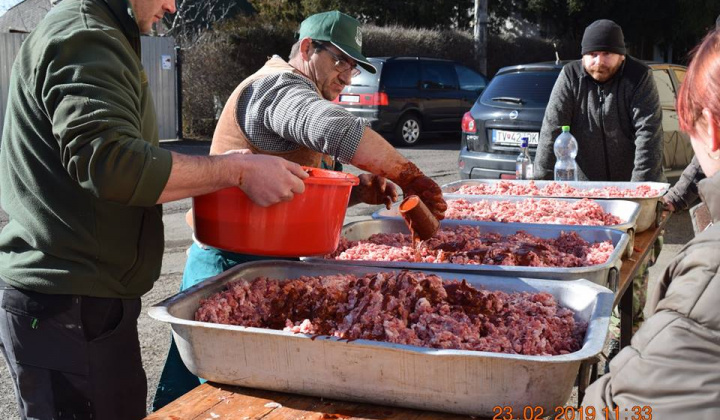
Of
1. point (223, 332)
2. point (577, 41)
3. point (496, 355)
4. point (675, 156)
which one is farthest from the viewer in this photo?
point (577, 41)

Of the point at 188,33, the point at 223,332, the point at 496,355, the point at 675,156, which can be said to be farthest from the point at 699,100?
the point at 188,33

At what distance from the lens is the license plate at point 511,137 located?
9016 mm

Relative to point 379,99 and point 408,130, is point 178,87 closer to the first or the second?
point 379,99

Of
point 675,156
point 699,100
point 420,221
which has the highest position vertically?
point 699,100

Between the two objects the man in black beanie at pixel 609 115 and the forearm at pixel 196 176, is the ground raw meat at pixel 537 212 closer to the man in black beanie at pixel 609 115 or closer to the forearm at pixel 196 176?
the man in black beanie at pixel 609 115

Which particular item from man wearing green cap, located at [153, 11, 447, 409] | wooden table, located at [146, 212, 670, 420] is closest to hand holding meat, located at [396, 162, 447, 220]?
man wearing green cap, located at [153, 11, 447, 409]

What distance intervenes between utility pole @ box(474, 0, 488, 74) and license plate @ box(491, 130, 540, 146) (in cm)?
1701

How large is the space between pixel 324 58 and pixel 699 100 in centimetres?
184

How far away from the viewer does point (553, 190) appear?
515cm

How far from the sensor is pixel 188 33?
19.4 meters

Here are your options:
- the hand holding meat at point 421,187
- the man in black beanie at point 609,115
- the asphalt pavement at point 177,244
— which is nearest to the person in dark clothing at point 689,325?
the hand holding meat at point 421,187

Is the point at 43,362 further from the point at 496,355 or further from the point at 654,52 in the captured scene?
the point at 654,52

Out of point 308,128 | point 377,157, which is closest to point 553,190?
point 377,157

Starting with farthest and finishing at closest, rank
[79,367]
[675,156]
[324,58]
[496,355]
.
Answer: [675,156], [324,58], [79,367], [496,355]
